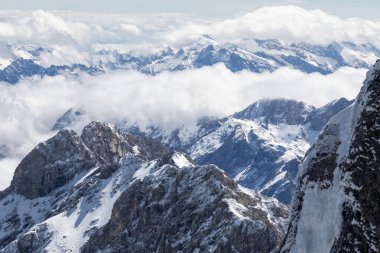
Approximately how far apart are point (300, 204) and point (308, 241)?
3.81 m

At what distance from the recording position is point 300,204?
51.6m

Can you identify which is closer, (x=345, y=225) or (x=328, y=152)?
(x=345, y=225)

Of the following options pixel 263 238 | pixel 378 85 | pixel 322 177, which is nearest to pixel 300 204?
pixel 322 177

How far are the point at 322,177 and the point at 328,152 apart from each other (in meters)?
2.31

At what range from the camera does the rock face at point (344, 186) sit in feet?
136

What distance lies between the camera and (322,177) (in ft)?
162

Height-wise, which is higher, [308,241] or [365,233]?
[365,233]

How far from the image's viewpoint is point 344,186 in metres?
44.0

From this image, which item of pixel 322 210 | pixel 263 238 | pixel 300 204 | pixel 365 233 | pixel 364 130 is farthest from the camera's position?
pixel 263 238

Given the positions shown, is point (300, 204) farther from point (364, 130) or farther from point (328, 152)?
point (364, 130)

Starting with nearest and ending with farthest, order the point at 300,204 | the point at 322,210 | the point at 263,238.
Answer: the point at 322,210, the point at 300,204, the point at 263,238

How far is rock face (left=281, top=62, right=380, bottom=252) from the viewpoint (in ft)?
136

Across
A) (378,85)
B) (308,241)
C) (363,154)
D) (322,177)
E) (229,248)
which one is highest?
(378,85)

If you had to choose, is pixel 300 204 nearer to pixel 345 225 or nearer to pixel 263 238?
pixel 345 225
